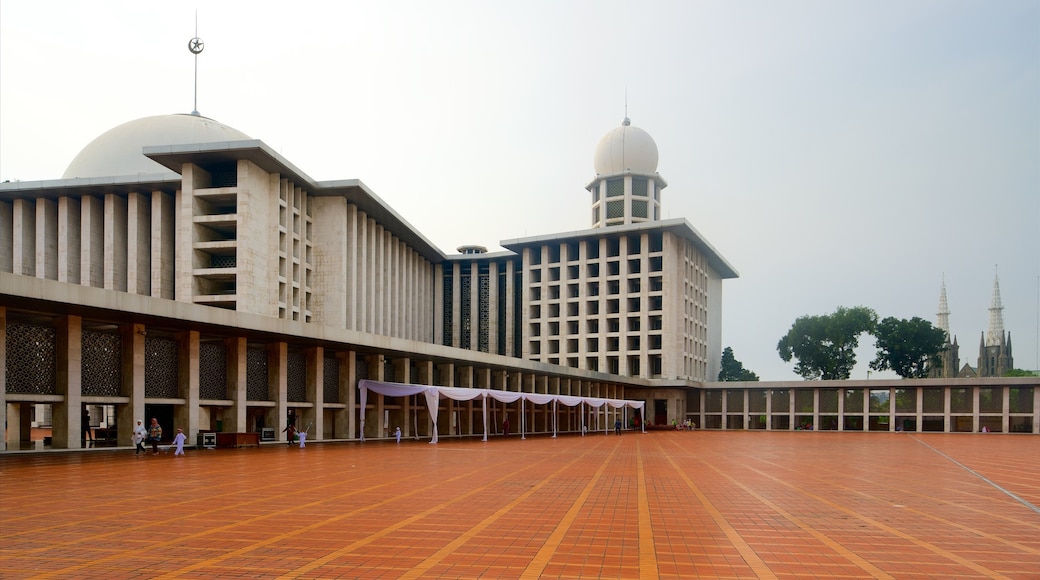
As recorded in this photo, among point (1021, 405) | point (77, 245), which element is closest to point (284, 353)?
point (77, 245)

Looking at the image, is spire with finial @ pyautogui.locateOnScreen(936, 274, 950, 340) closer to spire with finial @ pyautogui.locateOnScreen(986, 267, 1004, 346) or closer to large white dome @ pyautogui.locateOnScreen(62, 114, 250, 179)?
spire with finial @ pyautogui.locateOnScreen(986, 267, 1004, 346)

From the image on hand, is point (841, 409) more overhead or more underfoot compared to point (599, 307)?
more underfoot

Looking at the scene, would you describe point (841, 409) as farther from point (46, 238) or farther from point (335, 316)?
point (46, 238)

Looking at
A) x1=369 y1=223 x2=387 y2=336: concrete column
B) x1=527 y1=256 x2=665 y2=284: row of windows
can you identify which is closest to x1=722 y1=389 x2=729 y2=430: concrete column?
x1=527 y1=256 x2=665 y2=284: row of windows

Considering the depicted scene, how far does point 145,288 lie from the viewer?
43.4 m

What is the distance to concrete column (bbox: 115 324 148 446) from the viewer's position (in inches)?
841

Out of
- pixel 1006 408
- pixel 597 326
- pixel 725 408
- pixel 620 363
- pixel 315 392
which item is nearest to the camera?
pixel 315 392

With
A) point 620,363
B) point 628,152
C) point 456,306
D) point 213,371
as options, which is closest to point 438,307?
A: point 456,306

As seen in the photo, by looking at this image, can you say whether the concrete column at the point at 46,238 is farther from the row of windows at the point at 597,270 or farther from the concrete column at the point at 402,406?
the row of windows at the point at 597,270

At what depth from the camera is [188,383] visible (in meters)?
23.1

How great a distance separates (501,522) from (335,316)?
3893 centimetres

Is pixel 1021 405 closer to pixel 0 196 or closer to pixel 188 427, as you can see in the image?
pixel 188 427

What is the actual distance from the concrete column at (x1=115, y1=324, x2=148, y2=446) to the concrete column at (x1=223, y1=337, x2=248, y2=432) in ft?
11.8

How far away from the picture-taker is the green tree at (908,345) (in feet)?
238
